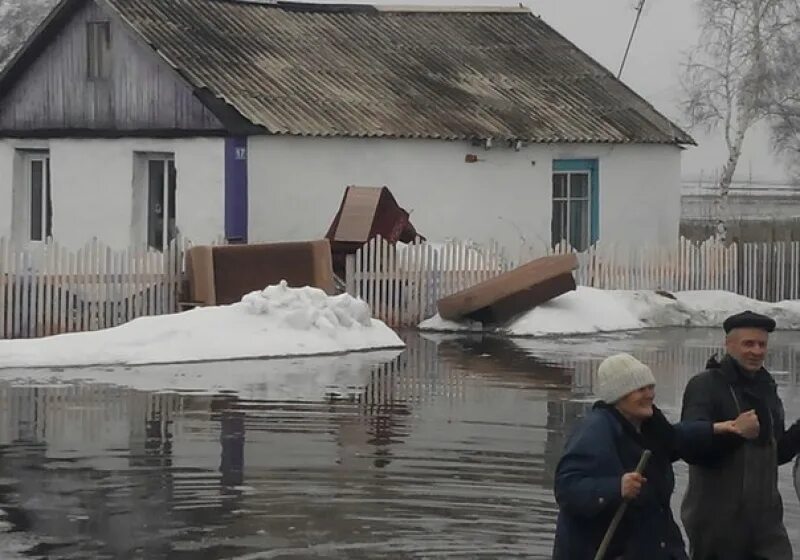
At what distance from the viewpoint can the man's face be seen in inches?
308

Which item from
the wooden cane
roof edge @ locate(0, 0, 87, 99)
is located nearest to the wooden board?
roof edge @ locate(0, 0, 87, 99)

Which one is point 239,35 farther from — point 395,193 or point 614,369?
point 614,369

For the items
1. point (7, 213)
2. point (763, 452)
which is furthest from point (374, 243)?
point (763, 452)

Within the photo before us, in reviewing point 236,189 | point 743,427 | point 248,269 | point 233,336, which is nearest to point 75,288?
point 248,269

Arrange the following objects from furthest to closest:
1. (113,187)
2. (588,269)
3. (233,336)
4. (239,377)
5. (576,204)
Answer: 1. (576,204)
2. (113,187)
3. (588,269)
4. (233,336)
5. (239,377)

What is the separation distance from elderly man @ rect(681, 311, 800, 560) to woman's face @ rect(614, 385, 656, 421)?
0.74 metres

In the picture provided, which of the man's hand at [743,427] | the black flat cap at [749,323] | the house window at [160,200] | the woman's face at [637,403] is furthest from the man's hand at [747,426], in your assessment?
the house window at [160,200]

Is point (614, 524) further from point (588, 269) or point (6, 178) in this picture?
point (6, 178)

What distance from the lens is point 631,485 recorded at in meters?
6.78

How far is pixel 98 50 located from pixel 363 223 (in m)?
6.67

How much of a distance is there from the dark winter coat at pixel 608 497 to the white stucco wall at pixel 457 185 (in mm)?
20406

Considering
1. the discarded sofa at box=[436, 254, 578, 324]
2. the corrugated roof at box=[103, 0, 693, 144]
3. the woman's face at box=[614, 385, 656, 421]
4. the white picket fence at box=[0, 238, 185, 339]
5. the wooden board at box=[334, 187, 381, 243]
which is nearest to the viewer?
the woman's face at box=[614, 385, 656, 421]

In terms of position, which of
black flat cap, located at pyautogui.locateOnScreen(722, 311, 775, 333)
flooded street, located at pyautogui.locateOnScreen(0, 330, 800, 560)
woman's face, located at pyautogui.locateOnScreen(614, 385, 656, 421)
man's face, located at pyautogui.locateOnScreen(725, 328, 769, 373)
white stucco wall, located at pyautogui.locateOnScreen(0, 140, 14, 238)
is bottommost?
flooded street, located at pyautogui.locateOnScreen(0, 330, 800, 560)

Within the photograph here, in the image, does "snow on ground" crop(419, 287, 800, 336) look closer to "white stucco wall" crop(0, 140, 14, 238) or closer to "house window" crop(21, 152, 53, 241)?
"house window" crop(21, 152, 53, 241)
